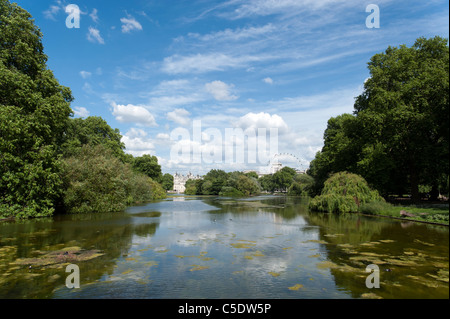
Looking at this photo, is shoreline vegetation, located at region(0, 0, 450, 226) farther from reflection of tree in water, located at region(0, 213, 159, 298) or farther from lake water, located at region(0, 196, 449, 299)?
lake water, located at region(0, 196, 449, 299)

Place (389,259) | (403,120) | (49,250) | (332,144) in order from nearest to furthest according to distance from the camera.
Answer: (389,259) < (49,250) < (403,120) < (332,144)

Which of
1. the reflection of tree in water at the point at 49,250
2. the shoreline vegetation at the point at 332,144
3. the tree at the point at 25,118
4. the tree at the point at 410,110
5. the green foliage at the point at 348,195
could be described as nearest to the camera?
the reflection of tree in water at the point at 49,250

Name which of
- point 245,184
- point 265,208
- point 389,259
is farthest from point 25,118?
point 245,184

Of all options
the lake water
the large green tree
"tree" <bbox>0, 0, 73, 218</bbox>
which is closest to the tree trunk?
the large green tree

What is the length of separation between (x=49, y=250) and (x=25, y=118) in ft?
50.0

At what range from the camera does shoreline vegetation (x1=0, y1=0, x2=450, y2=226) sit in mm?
22844

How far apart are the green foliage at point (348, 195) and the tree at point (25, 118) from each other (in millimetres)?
26505

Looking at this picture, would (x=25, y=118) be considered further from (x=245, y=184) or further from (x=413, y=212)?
(x=245, y=184)

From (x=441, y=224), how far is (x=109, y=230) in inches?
882

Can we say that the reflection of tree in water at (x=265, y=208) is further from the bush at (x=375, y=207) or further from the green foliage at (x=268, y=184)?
the green foliage at (x=268, y=184)

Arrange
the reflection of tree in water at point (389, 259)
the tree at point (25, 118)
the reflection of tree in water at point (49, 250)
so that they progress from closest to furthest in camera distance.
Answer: the reflection of tree in water at point (389, 259)
the reflection of tree in water at point (49, 250)
the tree at point (25, 118)

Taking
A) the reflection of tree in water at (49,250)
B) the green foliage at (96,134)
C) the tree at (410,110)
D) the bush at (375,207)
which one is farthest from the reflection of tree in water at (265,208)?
the green foliage at (96,134)

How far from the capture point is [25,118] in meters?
22.6

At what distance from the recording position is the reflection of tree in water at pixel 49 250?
805cm
